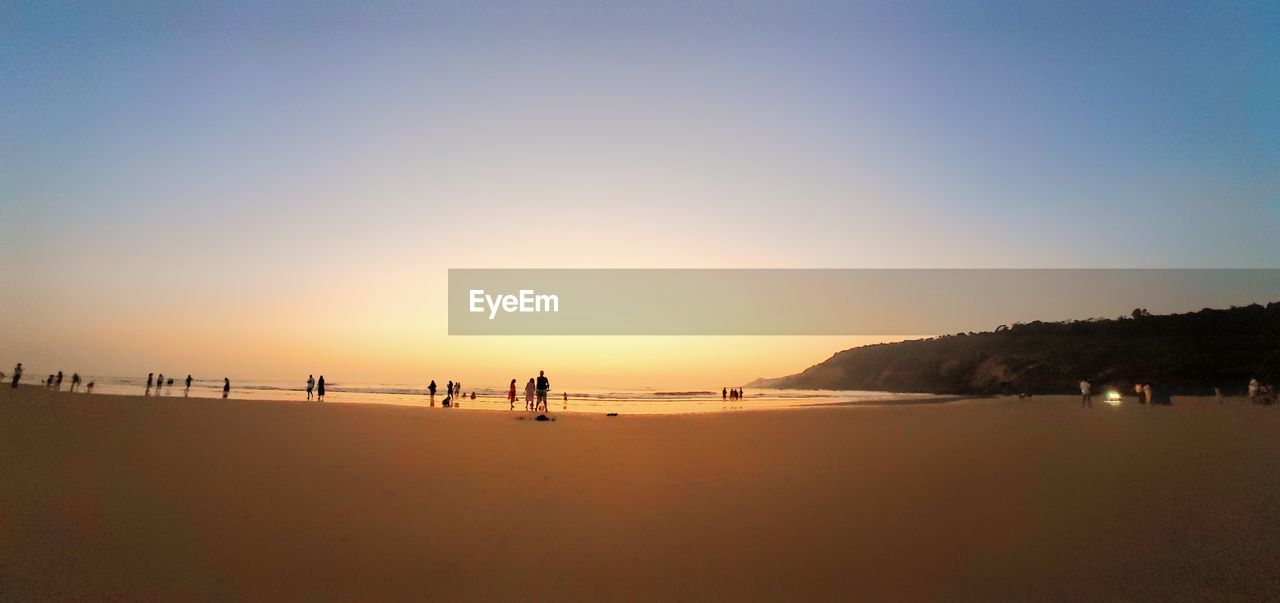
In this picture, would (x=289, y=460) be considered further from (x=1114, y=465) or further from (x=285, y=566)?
(x=1114, y=465)

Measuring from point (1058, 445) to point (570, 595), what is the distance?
13862mm

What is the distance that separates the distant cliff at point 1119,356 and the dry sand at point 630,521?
191 feet

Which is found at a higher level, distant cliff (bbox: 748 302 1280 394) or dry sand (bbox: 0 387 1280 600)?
distant cliff (bbox: 748 302 1280 394)

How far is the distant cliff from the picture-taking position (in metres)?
56.3

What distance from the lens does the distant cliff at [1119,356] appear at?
56344 mm

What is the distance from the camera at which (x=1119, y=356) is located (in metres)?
67.8

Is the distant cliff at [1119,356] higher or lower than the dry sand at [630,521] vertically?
higher

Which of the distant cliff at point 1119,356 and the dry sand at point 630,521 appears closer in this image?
the dry sand at point 630,521

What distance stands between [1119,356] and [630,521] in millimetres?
81748

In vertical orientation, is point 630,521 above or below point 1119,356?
below

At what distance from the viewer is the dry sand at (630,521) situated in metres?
5.91

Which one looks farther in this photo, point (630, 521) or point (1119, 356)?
point (1119, 356)

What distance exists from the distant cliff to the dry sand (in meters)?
58.2

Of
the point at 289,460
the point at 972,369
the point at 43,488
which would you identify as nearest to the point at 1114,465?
the point at 289,460
